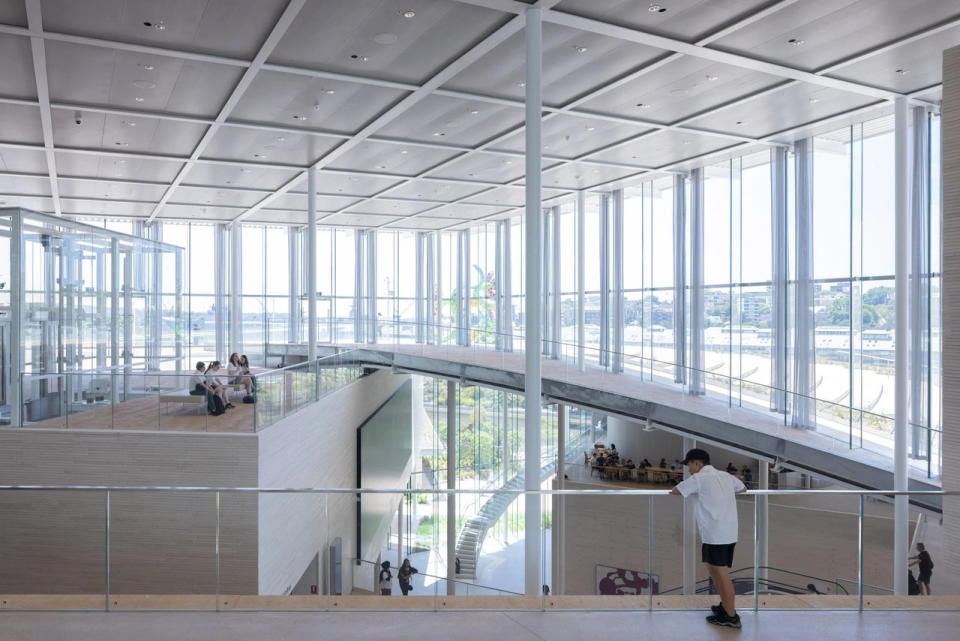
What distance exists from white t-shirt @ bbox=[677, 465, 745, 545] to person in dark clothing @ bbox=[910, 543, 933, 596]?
2.56 metres

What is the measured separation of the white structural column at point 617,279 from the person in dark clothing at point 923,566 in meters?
15.6

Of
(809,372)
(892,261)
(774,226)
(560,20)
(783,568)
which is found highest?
(560,20)

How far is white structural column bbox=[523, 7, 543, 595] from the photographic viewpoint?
10000 millimetres

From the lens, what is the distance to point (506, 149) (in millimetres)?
17500

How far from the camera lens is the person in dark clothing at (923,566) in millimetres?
7536

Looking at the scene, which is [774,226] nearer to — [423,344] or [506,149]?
[506,149]

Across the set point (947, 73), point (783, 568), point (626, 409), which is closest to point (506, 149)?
point (626, 409)

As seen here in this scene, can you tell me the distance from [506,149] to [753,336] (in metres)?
8.14

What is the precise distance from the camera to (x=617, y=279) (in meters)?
25.2

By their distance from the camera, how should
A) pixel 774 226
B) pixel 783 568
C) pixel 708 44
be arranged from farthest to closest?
pixel 774 226 → pixel 708 44 → pixel 783 568

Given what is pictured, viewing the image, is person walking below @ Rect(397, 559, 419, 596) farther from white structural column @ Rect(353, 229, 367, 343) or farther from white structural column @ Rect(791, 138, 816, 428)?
white structural column @ Rect(353, 229, 367, 343)

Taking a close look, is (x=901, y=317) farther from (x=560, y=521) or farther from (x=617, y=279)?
(x=617, y=279)

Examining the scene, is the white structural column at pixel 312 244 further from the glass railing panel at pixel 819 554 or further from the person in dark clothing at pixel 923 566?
the person in dark clothing at pixel 923 566

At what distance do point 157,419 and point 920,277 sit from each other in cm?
1447
